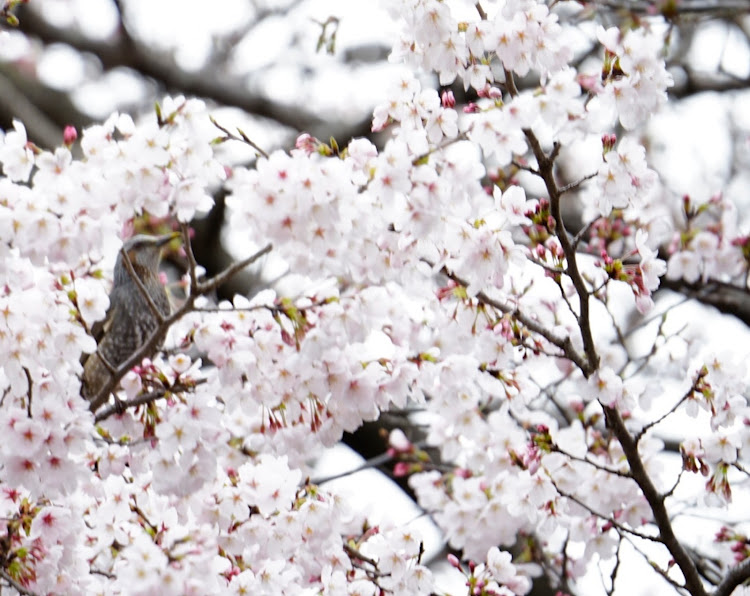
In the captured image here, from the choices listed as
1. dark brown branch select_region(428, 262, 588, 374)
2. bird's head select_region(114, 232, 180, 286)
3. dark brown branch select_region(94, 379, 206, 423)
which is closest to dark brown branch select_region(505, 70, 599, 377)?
dark brown branch select_region(428, 262, 588, 374)

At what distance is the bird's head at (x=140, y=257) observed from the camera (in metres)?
3.47

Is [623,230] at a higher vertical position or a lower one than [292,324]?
higher

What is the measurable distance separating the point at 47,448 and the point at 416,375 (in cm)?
76

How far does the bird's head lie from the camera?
11.4 feet

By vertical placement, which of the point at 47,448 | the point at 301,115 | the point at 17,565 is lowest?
the point at 17,565

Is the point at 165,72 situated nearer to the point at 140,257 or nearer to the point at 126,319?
the point at 140,257

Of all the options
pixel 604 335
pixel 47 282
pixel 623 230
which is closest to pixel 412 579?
pixel 47 282

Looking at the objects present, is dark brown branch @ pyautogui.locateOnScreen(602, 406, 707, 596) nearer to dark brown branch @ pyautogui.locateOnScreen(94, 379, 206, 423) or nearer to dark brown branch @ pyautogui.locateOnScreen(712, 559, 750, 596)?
dark brown branch @ pyautogui.locateOnScreen(712, 559, 750, 596)

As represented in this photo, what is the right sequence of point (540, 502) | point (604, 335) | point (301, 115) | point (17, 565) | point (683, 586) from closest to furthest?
point (17, 565) → point (683, 586) → point (540, 502) → point (604, 335) → point (301, 115)

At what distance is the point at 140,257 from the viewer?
357cm

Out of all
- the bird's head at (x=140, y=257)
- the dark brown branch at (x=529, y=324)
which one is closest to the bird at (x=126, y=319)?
the bird's head at (x=140, y=257)

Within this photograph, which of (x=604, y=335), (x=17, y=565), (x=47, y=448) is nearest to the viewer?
(x=47, y=448)

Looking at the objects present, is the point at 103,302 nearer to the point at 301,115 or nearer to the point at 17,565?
the point at 17,565

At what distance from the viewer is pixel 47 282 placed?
1.97m
